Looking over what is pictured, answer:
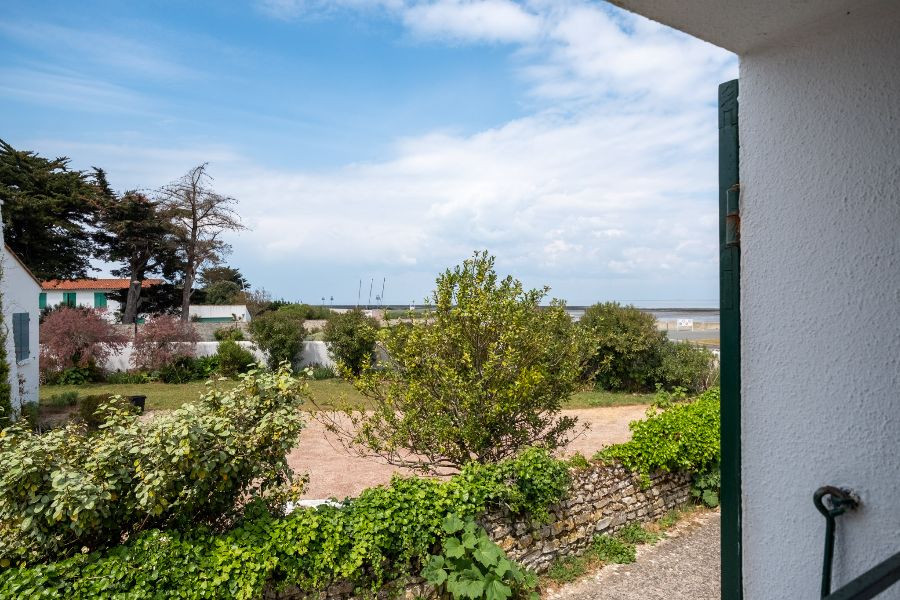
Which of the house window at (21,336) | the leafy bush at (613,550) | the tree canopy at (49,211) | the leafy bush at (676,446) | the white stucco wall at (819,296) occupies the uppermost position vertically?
the tree canopy at (49,211)

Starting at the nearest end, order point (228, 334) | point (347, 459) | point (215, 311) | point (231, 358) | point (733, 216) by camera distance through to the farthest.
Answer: point (733, 216), point (347, 459), point (231, 358), point (228, 334), point (215, 311)

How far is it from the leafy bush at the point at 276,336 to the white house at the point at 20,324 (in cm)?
782

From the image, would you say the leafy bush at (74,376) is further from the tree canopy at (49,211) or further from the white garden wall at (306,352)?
the tree canopy at (49,211)

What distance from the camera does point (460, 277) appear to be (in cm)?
A: 673

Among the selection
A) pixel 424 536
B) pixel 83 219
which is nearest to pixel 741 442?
pixel 424 536

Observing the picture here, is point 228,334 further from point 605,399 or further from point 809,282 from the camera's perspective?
point 809,282

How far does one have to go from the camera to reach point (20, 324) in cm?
1316

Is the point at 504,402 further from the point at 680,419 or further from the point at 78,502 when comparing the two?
the point at 78,502

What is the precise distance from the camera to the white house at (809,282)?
3.21 ft

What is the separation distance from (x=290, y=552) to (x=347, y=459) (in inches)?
255

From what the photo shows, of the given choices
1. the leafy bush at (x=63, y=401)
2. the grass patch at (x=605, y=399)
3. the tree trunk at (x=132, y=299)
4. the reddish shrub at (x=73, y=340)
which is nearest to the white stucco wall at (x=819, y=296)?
the grass patch at (x=605, y=399)

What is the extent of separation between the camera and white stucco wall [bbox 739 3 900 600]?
974mm

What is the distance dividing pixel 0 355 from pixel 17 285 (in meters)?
2.94

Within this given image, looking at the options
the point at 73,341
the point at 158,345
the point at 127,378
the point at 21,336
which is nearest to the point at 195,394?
the point at 158,345
